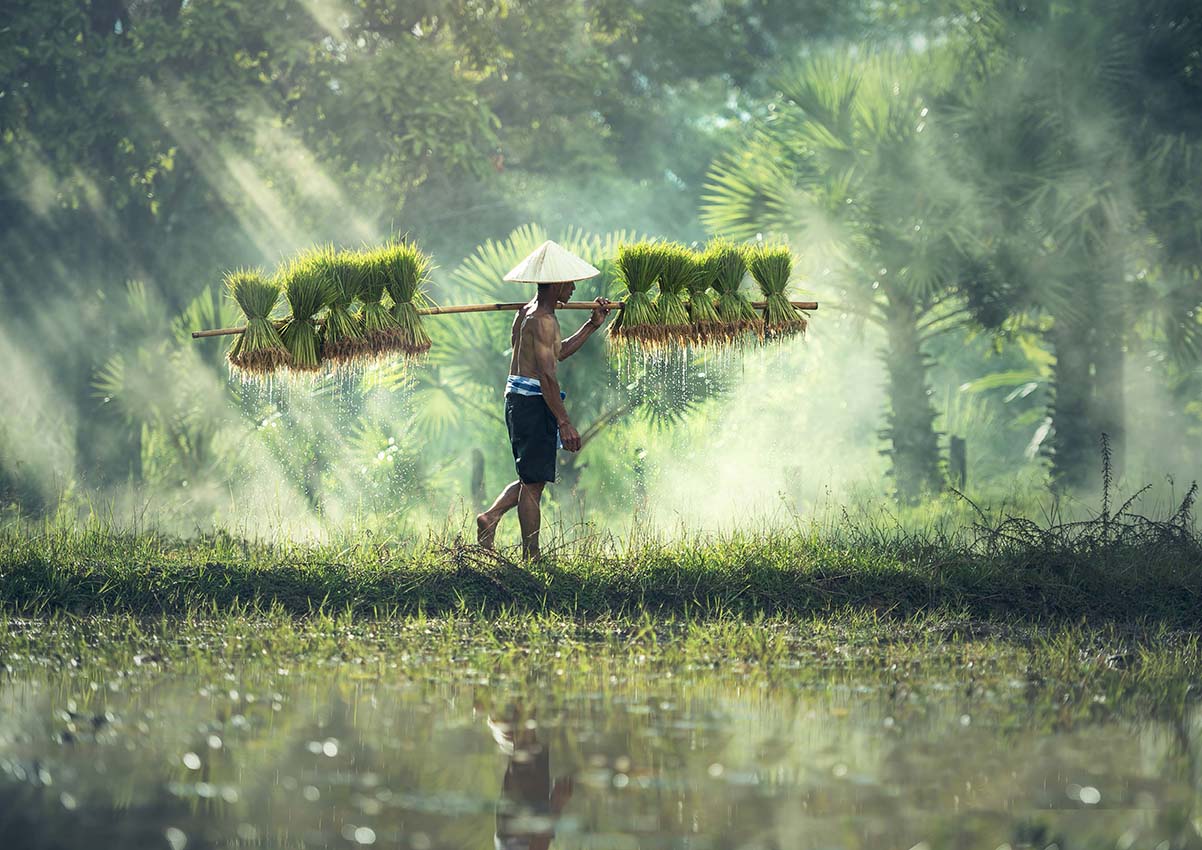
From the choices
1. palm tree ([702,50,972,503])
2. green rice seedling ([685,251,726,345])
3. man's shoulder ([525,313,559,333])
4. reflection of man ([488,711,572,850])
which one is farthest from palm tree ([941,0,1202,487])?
reflection of man ([488,711,572,850])

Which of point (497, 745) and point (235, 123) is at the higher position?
point (235, 123)

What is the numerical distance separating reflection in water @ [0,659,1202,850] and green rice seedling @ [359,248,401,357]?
11.4ft

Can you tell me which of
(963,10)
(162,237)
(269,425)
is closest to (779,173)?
(963,10)

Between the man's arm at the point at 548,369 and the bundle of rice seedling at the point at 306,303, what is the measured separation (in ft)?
4.89

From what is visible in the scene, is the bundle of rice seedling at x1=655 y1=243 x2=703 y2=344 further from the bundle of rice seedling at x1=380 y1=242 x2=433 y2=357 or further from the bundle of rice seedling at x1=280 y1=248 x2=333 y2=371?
the bundle of rice seedling at x1=280 y1=248 x2=333 y2=371

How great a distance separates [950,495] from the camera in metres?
15.6

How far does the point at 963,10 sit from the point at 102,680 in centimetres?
1567

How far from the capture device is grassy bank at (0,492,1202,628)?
8.14 metres

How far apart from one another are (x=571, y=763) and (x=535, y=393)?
4423 millimetres

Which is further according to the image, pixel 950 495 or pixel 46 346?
pixel 46 346

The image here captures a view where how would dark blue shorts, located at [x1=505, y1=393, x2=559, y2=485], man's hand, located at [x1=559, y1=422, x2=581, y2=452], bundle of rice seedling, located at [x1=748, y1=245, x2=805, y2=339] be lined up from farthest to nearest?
bundle of rice seedling, located at [x1=748, y1=245, x2=805, y2=339] < dark blue shorts, located at [x1=505, y1=393, x2=559, y2=485] < man's hand, located at [x1=559, y1=422, x2=581, y2=452]

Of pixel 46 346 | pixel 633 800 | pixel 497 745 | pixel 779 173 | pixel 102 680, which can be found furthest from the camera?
pixel 46 346

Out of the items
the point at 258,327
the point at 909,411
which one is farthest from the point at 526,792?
the point at 909,411

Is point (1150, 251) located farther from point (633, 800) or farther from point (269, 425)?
point (633, 800)
